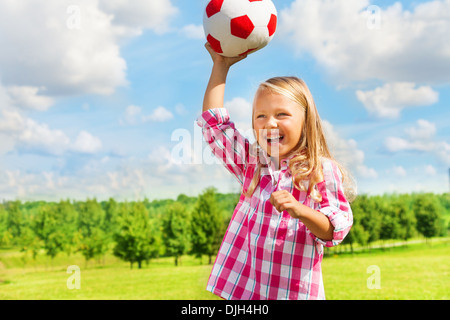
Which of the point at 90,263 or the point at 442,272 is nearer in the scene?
the point at 442,272

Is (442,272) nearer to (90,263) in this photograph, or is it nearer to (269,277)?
(90,263)

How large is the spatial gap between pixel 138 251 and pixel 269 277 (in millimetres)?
22796

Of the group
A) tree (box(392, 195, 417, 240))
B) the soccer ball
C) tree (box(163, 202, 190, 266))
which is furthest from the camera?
tree (box(392, 195, 417, 240))

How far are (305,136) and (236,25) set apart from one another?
0.93 meters

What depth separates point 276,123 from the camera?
2529 mm

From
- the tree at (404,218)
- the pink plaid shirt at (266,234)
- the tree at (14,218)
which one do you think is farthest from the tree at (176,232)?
the pink plaid shirt at (266,234)

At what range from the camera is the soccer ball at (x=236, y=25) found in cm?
281

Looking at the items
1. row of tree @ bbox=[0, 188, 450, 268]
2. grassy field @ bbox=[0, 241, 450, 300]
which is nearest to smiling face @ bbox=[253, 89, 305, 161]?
grassy field @ bbox=[0, 241, 450, 300]

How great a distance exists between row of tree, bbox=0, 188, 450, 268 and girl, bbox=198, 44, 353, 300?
2093cm

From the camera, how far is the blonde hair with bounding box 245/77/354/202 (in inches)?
99.3

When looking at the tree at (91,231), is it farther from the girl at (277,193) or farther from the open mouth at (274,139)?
the open mouth at (274,139)

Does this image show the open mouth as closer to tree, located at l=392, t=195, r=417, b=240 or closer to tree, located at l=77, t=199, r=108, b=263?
tree, located at l=77, t=199, r=108, b=263

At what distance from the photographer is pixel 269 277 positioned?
7.89ft
